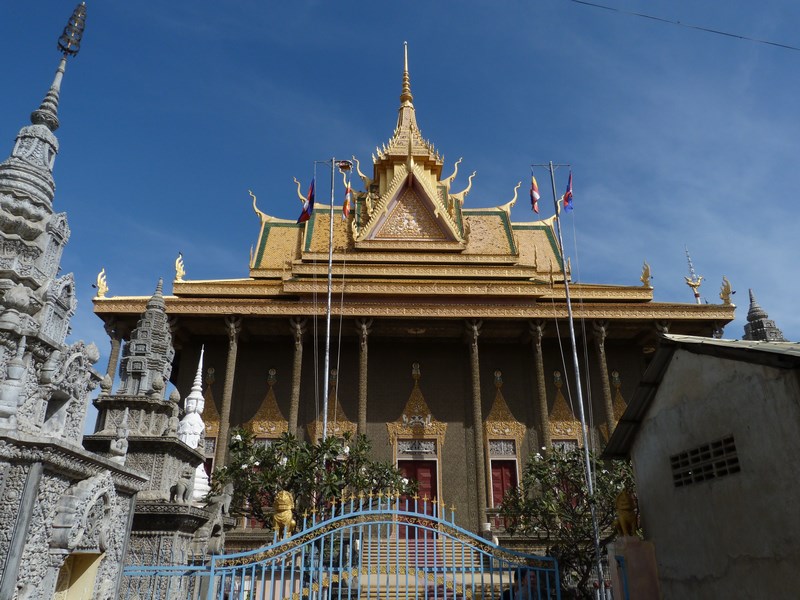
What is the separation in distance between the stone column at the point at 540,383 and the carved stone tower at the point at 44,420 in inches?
517

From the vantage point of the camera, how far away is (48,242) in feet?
17.3

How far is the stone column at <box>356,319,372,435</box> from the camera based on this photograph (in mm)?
16578

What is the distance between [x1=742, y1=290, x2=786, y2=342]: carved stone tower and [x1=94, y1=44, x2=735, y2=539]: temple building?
1.34 meters

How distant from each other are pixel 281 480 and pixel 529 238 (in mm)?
16199

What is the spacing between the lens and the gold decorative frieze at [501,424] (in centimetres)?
1830

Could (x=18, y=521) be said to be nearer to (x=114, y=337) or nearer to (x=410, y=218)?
(x=114, y=337)

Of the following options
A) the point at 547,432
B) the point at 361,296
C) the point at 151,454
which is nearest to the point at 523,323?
the point at 547,432

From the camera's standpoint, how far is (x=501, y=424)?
18484 mm

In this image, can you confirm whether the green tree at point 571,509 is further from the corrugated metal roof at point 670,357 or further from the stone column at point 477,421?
the stone column at point 477,421

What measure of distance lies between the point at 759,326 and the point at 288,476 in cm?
1617

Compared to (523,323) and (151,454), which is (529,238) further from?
(151,454)

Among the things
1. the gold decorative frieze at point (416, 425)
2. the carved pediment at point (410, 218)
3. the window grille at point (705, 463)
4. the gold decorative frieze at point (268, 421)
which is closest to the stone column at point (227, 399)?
the gold decorative frieze at point (268, 421)

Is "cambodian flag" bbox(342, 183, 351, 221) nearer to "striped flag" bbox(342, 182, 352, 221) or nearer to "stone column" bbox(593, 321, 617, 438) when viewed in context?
"striped flag" bbox(342, 182, 352, 221)

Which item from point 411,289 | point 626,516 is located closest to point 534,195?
point 411,289
